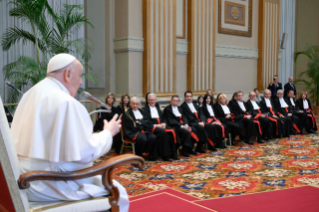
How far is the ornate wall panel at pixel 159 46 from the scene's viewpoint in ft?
29.3

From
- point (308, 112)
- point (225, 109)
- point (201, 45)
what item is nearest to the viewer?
point (225, 109)

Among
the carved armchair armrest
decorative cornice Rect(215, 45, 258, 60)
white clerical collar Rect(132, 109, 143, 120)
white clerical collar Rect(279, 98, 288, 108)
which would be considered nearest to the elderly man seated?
white clerical collar Rect(132, 109, 143, 120)

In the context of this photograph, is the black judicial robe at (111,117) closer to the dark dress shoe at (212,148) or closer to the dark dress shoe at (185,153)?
the dark dress shoe at (185,153)

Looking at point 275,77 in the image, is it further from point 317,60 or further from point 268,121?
point 268,121

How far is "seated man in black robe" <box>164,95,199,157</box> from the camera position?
6.96m

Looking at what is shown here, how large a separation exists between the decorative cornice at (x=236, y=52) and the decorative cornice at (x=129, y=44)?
126 inches

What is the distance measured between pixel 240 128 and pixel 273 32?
604 cm

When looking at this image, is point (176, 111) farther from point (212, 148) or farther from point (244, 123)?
point (244, 123)

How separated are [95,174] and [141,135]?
4.44m

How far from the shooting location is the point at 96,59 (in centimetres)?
919

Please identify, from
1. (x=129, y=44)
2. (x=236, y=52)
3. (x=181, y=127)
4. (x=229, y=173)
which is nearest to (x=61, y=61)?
(x=229, y=173)

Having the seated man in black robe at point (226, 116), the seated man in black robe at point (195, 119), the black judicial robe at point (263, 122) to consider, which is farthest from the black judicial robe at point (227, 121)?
the black judicial robe at point (263, 122)

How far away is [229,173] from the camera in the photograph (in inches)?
211

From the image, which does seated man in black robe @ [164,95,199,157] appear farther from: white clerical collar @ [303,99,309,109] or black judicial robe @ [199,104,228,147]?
white clerical collar @ [303,99,309,109]
